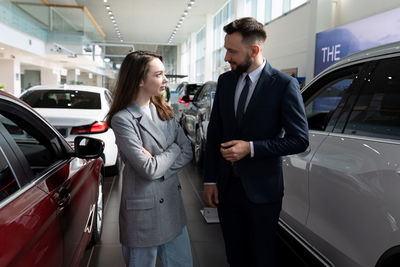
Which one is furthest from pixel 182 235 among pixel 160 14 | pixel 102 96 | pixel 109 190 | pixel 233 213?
pixel 160 14

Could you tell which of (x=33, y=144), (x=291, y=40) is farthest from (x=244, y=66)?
(x=291, y=40)

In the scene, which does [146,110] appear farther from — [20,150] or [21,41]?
[21,41]

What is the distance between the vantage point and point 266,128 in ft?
5.66

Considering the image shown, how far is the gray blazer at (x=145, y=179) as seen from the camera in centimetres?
162

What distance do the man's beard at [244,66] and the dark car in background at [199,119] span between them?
402 cm

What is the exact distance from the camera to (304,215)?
7.38ft

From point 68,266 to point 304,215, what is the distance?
4.72 feet

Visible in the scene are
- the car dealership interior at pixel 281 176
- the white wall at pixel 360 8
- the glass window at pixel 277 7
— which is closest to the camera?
the car dealership interior at pixel 281 176

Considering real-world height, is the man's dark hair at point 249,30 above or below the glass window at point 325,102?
above

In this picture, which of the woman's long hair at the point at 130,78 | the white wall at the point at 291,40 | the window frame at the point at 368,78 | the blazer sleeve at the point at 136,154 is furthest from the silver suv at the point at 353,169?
the white wall at the point at 291,40

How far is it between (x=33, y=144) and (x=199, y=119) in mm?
4596

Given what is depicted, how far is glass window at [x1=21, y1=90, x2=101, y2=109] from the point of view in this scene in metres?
5.11

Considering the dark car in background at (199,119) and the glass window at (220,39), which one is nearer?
the dark car in background at (199,119)

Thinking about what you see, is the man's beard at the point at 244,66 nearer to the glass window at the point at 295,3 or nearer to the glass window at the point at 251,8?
the glass window at the point at 295,3
